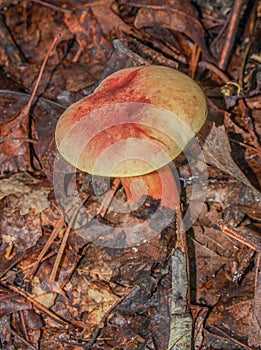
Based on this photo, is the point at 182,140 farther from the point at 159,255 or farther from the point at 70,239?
the point at 70,239

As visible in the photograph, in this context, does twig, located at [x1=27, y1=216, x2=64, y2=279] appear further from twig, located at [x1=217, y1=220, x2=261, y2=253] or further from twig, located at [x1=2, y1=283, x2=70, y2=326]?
twig, located at [x1=217, y1=220, x2=261, y2=253]

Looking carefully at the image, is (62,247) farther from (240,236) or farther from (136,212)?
(240,236)

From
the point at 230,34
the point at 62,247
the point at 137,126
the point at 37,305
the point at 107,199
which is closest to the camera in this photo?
the point at 137,126

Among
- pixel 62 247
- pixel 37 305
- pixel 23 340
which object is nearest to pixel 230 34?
pixel 62 247

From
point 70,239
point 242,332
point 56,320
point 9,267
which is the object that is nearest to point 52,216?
point 70,239

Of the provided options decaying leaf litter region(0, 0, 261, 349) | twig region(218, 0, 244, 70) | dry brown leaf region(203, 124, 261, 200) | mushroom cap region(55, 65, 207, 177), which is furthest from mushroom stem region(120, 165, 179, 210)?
twig region(218, 0, 244, 70)

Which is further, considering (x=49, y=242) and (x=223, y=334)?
(x=49, y=242)

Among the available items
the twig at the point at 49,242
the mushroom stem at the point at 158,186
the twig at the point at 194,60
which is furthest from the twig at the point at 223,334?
the twig at the point at 194,60
